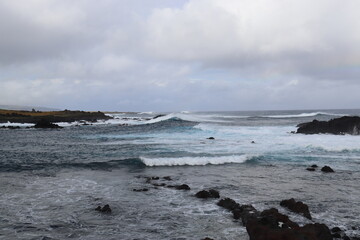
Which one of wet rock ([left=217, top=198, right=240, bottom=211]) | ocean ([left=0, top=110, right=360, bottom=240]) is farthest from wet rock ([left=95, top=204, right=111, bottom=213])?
wet rock ([left=217, top=198, right=240, bottom=211])

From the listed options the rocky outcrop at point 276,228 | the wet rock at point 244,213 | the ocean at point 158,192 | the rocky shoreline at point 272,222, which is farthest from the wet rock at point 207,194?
the rocky outcrop at point 276,228

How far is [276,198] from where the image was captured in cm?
1255

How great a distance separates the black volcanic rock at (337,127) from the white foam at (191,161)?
70.6ft

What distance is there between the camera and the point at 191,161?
70.9 feet

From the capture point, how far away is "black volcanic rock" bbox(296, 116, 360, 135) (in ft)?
124

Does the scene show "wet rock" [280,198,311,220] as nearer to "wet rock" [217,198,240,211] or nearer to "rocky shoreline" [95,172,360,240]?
"rocky shoreline" [95,172,360,240]

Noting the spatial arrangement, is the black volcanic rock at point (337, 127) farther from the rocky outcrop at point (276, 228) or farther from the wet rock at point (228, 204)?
the rocky outcrop at point (276, 228)

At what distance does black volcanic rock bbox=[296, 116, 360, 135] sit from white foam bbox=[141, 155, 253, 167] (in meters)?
21.5

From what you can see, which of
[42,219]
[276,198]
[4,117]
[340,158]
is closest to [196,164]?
[276,198]

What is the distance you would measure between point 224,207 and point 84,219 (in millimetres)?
4804

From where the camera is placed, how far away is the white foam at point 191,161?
21328 millimetres

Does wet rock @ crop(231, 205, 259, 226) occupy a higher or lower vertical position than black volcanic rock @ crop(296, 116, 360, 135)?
lower

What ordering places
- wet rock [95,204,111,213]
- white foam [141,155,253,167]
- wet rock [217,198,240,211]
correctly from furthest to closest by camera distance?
white foam [141,155,253,167] → wet rock [217,198,240,211] → wet rock [95,204,111,213]

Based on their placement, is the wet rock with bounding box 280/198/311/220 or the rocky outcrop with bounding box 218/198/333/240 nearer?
the rocky outcrop with bounding box 218/198/333/240
